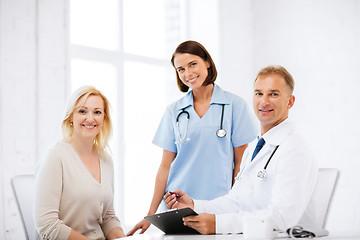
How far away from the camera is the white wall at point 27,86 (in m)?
2.42

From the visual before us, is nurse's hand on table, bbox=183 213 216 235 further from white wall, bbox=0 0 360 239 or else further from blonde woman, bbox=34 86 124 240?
white wall, bbox=0 0 360 239

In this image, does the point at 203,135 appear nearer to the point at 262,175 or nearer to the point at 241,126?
the point at 241,126

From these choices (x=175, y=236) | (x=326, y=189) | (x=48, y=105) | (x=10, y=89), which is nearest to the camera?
(x=175, y=236)

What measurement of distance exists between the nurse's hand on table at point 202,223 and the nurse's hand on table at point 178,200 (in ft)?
0.81

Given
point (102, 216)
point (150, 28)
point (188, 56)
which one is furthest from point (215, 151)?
point (150, 28)

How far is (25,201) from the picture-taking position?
185 cm

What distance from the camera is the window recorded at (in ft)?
11.2

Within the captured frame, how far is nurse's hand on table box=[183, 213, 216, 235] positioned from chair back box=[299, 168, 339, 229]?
33 cm

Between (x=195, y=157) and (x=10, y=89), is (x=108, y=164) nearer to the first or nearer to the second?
(x=195, y=157)

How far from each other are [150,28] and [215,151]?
2063mm

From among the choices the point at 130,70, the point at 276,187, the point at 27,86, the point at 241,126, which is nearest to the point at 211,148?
the point at 241,126

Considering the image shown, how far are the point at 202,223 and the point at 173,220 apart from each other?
97 mm

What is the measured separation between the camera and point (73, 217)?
1926 mm

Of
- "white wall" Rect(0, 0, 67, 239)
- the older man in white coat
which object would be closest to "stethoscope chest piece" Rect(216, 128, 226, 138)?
the older man in white coat
